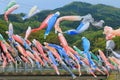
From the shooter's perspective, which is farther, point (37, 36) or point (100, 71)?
point (37, 36)

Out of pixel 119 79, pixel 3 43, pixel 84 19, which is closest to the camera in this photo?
pixel 84 19

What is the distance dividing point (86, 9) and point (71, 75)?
435 feet

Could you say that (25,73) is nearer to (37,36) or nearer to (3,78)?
(3,78)

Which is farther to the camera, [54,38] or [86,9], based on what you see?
[86,9]

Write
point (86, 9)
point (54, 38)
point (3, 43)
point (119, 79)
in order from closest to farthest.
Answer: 1. point (119, 79)
2. point (3, 43)
3. point (54, 38)
4. point (86, 9)

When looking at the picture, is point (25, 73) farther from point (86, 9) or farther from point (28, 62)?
point (86, 9)

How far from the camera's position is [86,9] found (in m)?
174

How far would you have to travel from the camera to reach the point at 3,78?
40719mm

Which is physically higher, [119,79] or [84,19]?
[84,19]

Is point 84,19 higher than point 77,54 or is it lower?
higher

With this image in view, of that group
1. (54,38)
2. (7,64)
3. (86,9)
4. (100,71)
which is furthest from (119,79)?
(86,9)

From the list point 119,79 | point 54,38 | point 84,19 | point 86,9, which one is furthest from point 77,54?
point 86,9

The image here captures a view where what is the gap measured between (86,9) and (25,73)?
133499mm

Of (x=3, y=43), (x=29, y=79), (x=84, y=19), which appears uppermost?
(x=84, y=19)
